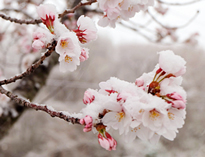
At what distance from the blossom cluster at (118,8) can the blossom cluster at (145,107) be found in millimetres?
208

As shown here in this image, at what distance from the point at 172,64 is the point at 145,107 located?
4.5 inches

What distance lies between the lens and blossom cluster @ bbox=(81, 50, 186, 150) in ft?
1.30

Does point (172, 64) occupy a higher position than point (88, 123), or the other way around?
point (172, 64)

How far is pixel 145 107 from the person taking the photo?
388mm

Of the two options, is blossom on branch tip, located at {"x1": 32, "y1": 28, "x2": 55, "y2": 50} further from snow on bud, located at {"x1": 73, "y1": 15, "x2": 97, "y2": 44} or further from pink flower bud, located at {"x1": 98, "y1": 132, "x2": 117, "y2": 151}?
pink flower bud, located at {"x1": 98, "y1": 132, "x2": 117, "y2": 151}

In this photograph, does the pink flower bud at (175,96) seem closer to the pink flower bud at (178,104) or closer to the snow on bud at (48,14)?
the pink flower bud at (178,104)

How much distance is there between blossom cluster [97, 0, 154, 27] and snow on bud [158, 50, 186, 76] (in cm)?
21

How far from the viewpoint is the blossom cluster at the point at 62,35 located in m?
0.45

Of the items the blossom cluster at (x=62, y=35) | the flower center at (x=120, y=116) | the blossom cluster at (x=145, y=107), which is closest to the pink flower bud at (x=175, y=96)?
the blossom cluster at (x=145, y=107)

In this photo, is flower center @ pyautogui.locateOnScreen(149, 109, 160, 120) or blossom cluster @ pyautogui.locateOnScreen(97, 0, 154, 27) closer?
flower center @ pyautogui.locateOnScreen(149, 109, 160, 120)

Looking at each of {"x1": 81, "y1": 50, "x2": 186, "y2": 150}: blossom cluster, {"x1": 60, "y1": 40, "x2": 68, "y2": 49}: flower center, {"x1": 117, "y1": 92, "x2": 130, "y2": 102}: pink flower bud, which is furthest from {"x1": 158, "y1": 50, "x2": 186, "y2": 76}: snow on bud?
{"x1": 60, "y1": 40, "x2": 68, "y2": 49}: flower center

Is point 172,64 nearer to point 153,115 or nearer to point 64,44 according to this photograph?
point 153,115

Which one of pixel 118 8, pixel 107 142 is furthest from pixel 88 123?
pixel 118 8

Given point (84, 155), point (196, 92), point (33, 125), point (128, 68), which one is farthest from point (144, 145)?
point (128, 68)
